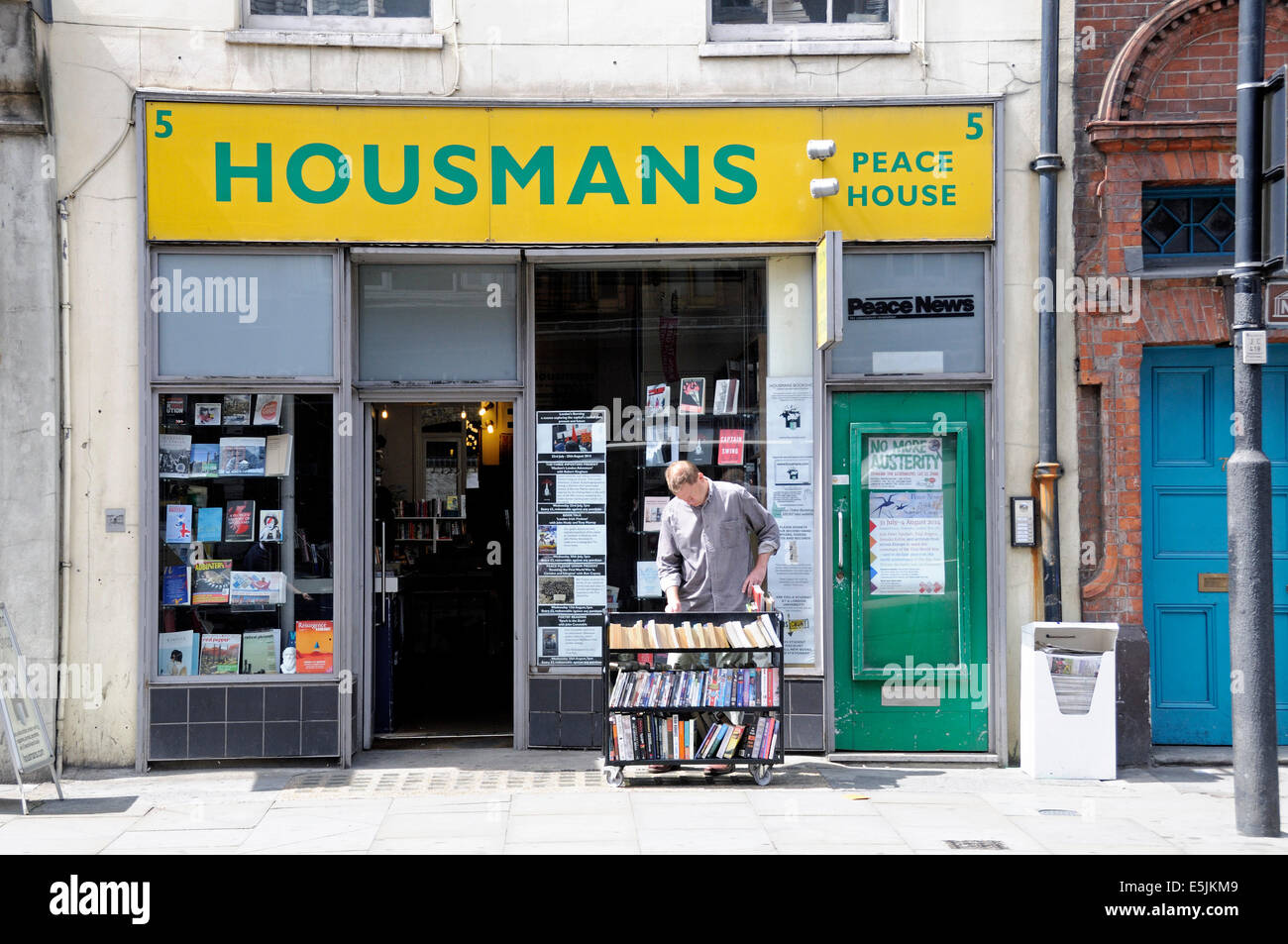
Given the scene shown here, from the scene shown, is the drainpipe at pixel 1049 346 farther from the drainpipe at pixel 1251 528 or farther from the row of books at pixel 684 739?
the row of books at pixel 684 739

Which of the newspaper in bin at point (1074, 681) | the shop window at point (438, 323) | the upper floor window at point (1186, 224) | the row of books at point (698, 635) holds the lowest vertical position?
the newspaper in bin at point (1074, 681)

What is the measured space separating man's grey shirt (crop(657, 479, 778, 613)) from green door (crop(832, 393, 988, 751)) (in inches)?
31.2

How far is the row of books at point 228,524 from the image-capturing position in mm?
8227

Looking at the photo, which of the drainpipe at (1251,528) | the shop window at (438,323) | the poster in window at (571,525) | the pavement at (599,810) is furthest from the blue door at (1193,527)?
the shop window at (438,323)

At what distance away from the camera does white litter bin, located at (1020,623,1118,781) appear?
7.67 metres

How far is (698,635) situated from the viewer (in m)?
7.39

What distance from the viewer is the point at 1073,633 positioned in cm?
789

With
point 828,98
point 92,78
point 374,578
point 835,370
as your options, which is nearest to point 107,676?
point 374,578

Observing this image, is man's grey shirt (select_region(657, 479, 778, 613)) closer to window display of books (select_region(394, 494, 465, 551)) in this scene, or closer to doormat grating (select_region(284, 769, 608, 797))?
doormat grating (select_region(284, 769, 608, 797))

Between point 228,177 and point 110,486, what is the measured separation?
215 cm

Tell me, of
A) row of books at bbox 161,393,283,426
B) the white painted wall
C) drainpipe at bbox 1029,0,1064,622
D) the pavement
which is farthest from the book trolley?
row of books at bbox 161,393,283,426

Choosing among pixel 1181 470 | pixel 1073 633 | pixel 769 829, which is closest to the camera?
pixel 769 829

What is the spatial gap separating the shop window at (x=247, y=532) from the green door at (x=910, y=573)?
346 cm

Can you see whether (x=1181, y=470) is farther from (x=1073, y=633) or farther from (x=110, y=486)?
(x=110, y=486)
